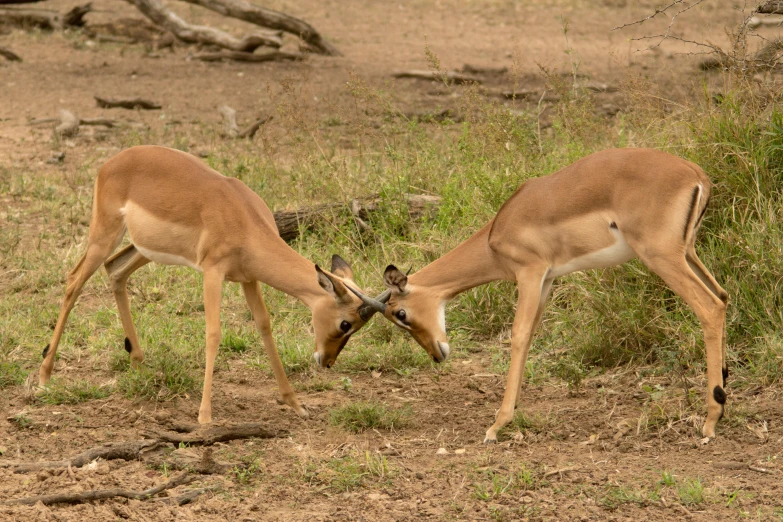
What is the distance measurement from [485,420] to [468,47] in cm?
1078

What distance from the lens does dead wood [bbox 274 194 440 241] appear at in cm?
781

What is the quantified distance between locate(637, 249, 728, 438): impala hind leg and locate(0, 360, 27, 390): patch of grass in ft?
12.5

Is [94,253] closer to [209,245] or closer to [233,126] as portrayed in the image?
[209,245]

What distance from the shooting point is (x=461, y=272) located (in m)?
5.56

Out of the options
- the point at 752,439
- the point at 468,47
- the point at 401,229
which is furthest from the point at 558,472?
the point at 468,47

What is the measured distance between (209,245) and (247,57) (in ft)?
29.2

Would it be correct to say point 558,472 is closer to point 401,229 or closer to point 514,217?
point 514,217

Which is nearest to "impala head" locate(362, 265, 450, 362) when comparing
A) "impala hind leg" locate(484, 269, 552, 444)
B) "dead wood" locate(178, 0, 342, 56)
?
"impala hind leg" locate(484, 269, 552, 444)

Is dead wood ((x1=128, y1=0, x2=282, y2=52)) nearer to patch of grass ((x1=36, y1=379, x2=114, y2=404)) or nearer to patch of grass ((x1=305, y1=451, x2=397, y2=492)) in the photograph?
patch of grass ((x1=36, y1=379, x2=114, y2=404))

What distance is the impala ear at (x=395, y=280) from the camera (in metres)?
5.31

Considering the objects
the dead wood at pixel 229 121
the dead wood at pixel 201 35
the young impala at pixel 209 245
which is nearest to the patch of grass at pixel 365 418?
the young impala at pixel 209 245

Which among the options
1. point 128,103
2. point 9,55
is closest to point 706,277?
point 128,103

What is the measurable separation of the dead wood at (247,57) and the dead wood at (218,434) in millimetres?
9241

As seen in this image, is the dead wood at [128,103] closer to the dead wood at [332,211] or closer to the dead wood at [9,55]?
the dead wood at [9,55]
